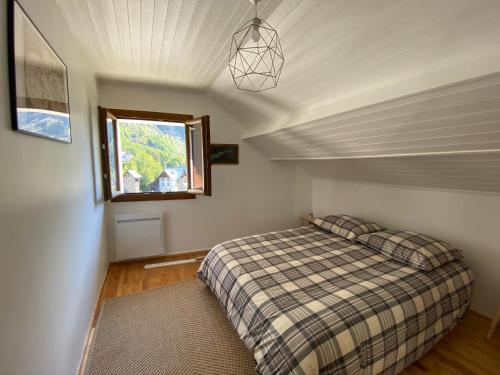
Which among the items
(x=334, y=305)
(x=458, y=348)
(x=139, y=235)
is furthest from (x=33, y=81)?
(x=458, y=348)

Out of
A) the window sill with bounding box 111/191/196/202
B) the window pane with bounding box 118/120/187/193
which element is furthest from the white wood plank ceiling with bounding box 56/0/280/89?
the window sill with bounding box 111/191/196/202

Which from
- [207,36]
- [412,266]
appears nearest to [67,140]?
[207,36]

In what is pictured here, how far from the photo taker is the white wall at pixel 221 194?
3.01 metres

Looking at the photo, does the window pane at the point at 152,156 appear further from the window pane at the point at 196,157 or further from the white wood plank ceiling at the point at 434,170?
the white wood plank ceiling at the point at 434,170

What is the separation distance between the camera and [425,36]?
1.18 metres

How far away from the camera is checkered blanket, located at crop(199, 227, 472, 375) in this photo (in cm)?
123

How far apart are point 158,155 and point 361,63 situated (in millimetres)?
2854

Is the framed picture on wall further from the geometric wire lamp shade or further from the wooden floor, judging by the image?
the wooden floor

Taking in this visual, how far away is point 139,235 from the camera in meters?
3.07

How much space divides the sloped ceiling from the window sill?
144 centimetres

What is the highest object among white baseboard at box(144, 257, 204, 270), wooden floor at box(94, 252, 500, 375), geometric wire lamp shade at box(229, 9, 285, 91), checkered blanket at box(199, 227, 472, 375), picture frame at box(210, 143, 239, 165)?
geometric wire lamp shade at box(229, 9, 285, 91)

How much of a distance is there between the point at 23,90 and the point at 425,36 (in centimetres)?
181

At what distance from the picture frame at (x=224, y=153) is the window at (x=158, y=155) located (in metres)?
0.29

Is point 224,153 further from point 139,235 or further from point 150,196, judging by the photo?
point 139,235
